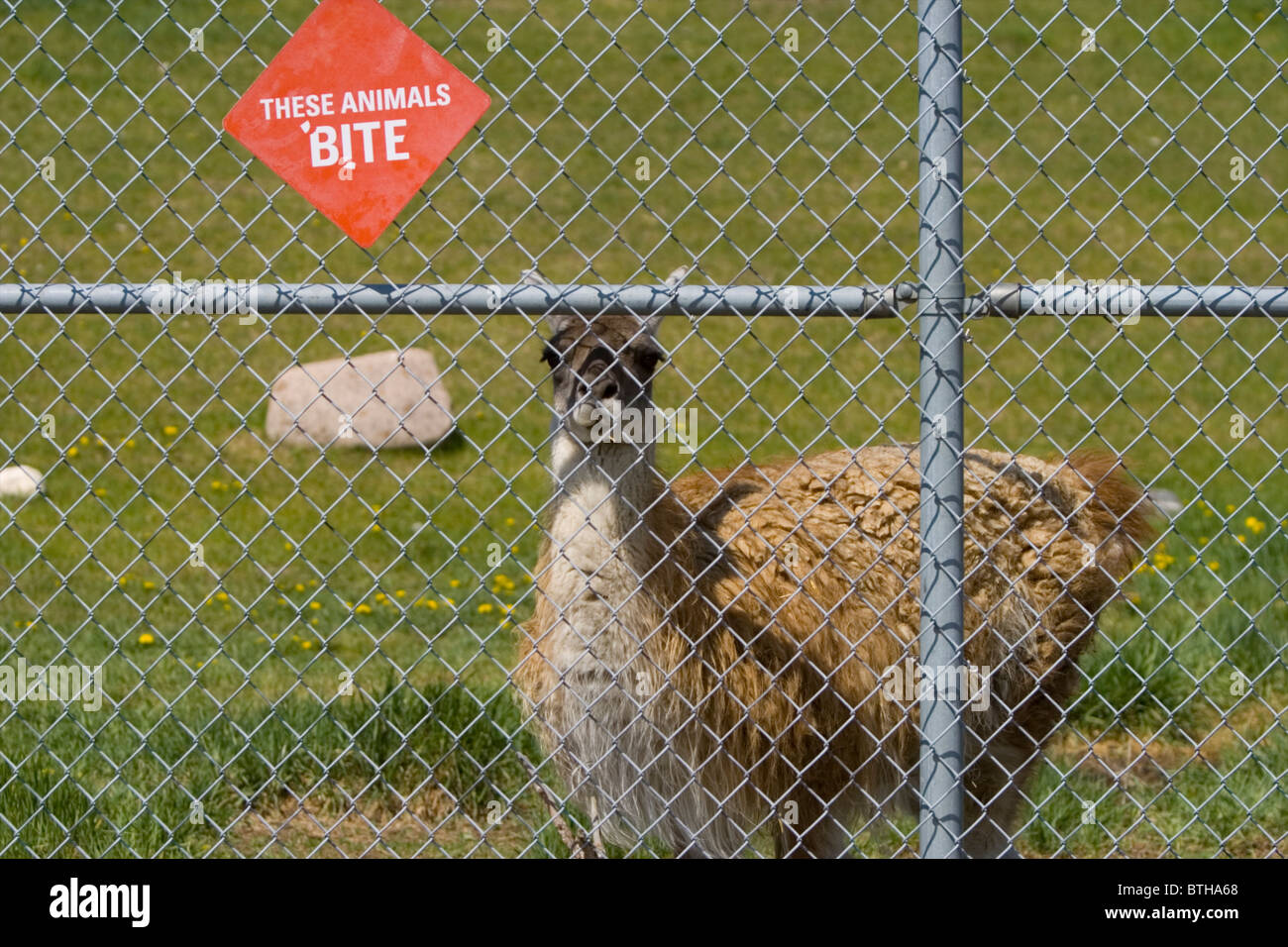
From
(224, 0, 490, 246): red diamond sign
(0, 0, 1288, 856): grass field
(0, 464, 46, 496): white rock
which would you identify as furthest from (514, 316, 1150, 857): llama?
(0, 464, 46, 496): white rock

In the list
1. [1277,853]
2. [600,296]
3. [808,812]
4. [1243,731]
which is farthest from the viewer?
[1243,731]

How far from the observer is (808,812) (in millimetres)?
4281

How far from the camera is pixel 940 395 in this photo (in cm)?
293

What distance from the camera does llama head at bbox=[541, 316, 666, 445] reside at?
3615 millimetres

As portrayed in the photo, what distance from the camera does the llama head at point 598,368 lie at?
3615 millimetres

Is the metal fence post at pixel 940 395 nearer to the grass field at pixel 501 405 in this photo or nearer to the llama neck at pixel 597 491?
the grass field at pixel 501 405

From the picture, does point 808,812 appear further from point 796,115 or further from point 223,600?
point 796,115

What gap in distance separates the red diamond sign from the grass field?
96 mm

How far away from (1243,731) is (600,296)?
392cm

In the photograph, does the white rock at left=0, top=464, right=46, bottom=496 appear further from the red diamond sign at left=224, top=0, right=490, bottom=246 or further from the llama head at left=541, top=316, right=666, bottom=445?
the red diamond sign at left=224, top=0, right=490, bottom=246

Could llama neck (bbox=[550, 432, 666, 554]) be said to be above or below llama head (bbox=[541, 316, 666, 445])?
below

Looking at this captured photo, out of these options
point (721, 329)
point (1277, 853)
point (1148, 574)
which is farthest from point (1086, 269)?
point (1277, 853)
